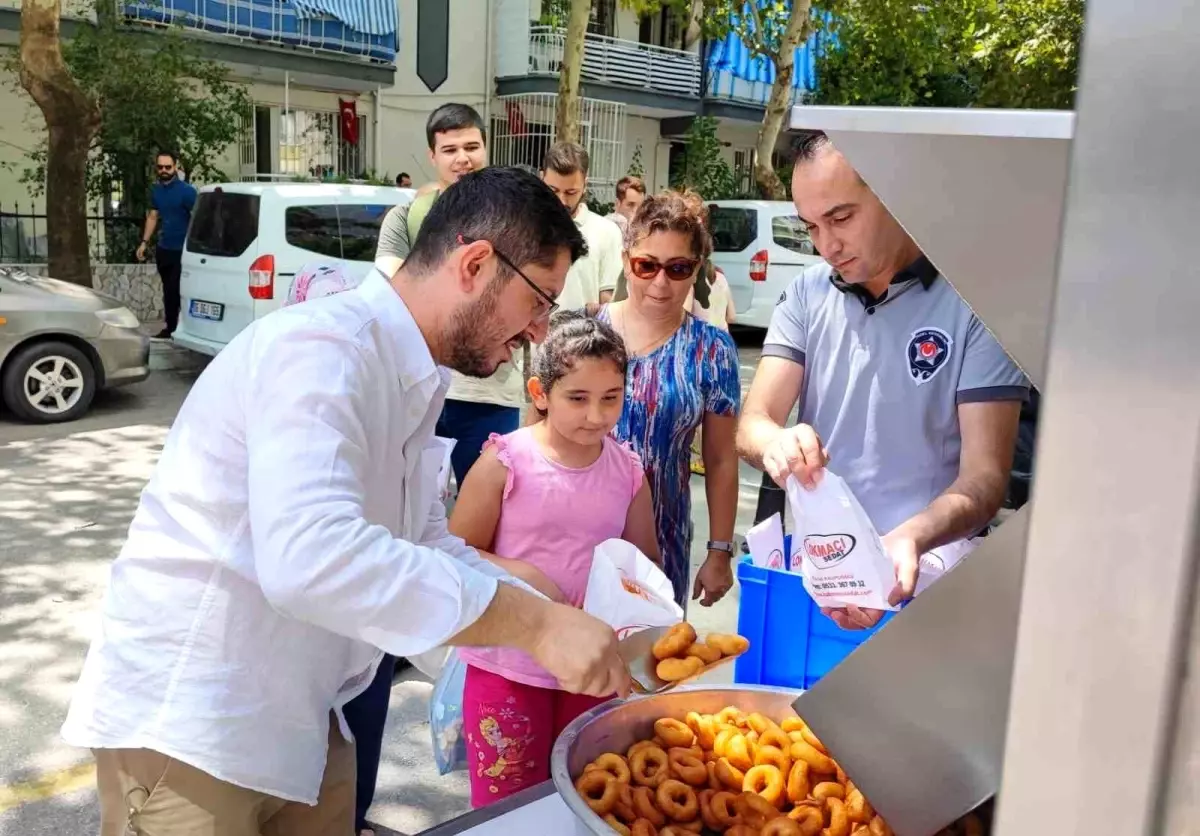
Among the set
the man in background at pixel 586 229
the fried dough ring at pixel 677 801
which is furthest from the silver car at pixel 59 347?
the fried dough ring at pixel 677 801

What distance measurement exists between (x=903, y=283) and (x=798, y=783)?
112cm

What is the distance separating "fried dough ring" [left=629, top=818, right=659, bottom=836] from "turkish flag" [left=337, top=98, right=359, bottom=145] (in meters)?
16.9

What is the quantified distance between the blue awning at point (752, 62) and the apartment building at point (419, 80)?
0.10 feet

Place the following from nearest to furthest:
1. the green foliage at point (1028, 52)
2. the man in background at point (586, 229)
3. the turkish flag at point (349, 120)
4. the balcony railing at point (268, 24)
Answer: the man in background at point (586, 229), the balcony railing at point (268, 24), the turkish flag at point (349, 120), the green foliage at point (1028, 52)

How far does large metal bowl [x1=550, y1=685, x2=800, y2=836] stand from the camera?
1.52 m

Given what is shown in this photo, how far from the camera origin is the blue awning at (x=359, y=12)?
51.0 ft

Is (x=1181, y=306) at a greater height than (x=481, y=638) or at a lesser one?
greater

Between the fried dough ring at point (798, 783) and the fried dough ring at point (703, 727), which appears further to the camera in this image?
the fried dough ring at point (703, 727)

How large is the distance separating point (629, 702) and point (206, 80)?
13.4m

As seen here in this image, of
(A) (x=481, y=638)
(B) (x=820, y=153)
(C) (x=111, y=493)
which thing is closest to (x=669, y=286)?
(B) (x=820, y=153)

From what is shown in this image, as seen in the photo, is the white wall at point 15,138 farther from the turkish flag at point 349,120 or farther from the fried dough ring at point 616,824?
the fried dough ring at point 616,824

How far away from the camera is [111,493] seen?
239 inches

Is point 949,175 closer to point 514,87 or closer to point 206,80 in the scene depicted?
point 206,80

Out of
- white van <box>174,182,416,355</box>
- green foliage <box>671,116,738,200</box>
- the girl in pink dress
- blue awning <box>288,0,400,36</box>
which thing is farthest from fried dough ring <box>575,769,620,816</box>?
green foliage <box>671,116,738,200</box>
